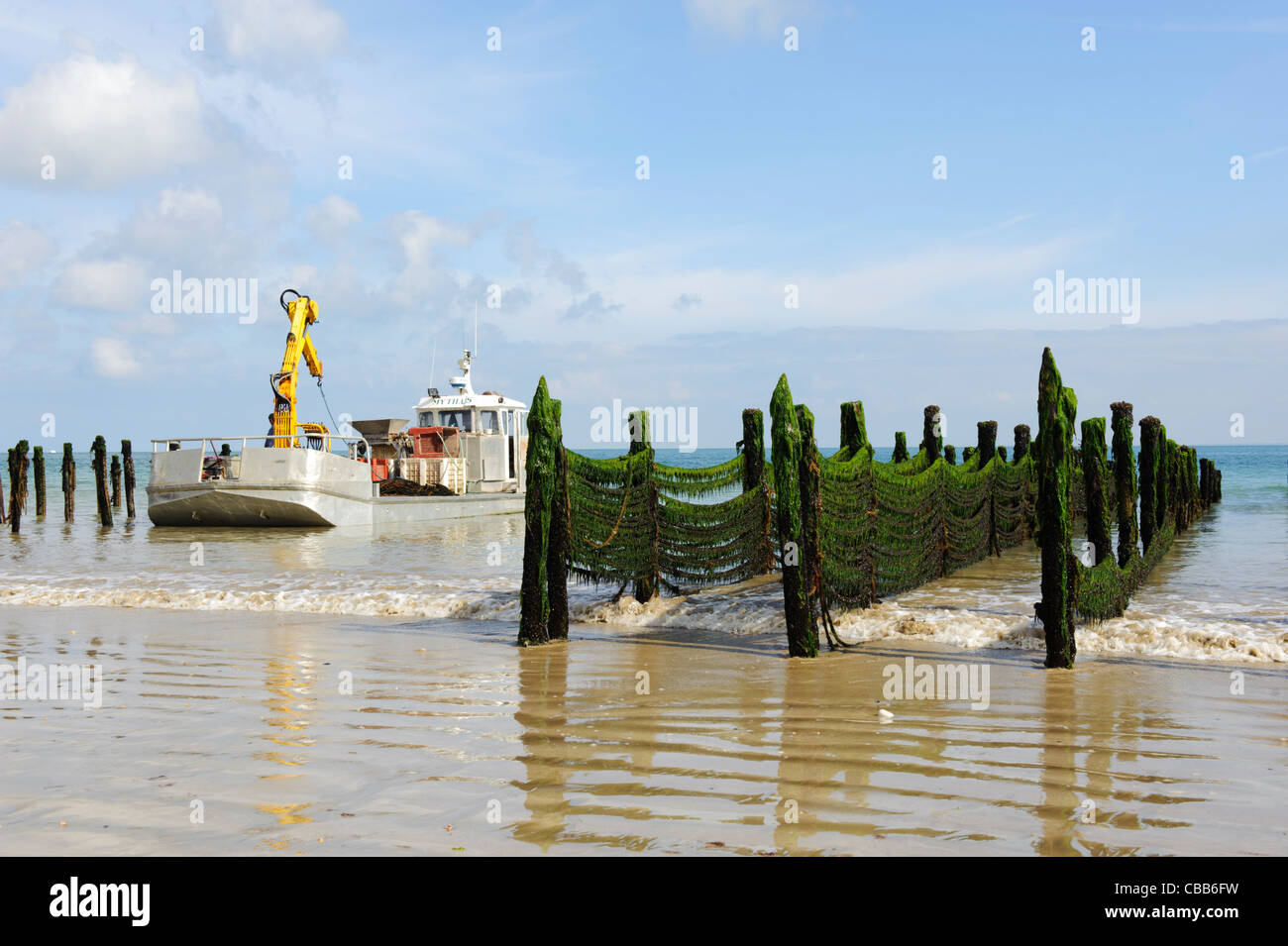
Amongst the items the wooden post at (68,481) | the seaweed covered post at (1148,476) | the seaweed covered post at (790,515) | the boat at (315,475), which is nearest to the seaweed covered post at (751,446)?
the seaweed covered post at (790,515)

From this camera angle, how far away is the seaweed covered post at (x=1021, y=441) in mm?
25181

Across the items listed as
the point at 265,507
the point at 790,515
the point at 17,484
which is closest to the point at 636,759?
the point at 790,515

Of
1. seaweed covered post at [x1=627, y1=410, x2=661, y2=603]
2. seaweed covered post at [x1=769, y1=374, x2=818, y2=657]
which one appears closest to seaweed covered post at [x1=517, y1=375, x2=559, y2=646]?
seaweed covered post at [x1=627, y1=410, x2=661, y2=603]

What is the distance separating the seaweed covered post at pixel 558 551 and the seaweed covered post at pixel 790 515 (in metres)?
2.55

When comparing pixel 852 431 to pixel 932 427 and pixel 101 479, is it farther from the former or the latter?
pixel 101 479

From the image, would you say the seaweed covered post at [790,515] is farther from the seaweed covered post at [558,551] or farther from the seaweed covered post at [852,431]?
the seaweed covered post at [852,431]

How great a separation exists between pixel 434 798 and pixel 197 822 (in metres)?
1.16

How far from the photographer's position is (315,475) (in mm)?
27500

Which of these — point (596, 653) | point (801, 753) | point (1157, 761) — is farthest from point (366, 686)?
point (1157, 761)

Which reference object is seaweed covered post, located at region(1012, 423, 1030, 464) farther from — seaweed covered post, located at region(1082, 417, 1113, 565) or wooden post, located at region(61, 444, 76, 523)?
wooden post, located at region(61, 444, 76, 523)

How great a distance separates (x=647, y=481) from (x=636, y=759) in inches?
247

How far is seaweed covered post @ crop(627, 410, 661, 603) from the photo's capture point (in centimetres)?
1195

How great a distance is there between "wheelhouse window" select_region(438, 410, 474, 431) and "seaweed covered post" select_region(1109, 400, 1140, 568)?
24902 millimetres
